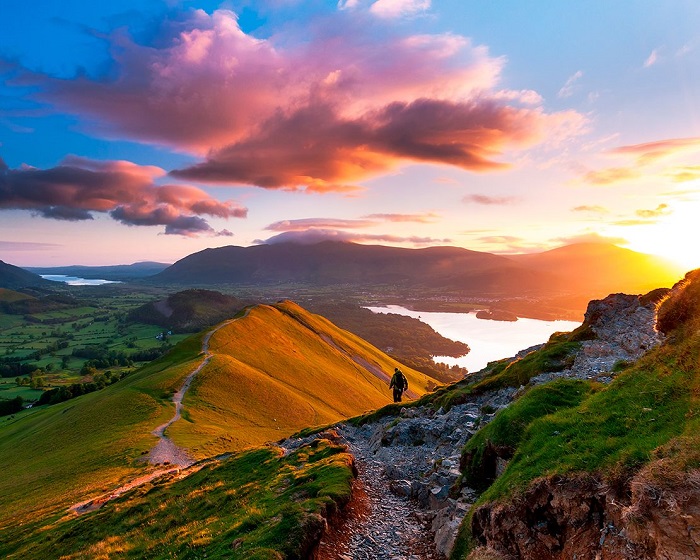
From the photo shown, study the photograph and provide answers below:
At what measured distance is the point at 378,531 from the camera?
20.0m

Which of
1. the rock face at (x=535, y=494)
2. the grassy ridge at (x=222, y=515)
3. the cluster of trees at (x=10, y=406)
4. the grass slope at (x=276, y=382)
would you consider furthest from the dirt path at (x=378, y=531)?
the cluster of trees at (x=10, y=406)

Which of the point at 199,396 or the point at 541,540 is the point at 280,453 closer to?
the point at 541,540

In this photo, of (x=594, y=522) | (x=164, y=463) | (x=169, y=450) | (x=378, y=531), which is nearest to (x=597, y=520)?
(x=594, y=522)

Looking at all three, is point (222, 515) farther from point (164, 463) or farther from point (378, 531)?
point (164, 463)

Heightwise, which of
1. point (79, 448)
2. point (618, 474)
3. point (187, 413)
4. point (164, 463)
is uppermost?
point (618, 474)

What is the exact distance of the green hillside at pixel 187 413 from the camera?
154 feet

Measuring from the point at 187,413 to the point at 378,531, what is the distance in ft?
197

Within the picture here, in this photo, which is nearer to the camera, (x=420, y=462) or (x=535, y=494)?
(x=535, y=494)

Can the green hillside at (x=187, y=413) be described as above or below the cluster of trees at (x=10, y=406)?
above

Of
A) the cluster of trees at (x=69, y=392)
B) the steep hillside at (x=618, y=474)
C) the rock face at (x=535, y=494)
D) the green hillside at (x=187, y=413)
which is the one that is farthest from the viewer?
the cluster of trees at (x=69, y=392)

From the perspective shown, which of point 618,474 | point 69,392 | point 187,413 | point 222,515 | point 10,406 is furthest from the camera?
point 10,406

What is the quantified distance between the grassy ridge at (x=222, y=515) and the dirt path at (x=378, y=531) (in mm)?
1072

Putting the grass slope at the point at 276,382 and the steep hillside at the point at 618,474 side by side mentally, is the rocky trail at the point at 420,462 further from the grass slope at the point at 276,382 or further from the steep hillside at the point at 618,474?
the grass slope at the point at 276,382

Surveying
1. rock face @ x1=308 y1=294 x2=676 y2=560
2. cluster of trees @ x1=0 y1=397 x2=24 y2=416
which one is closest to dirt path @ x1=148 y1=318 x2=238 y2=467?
rock face @ x1=308 y1=294 x2=676 y2=560
